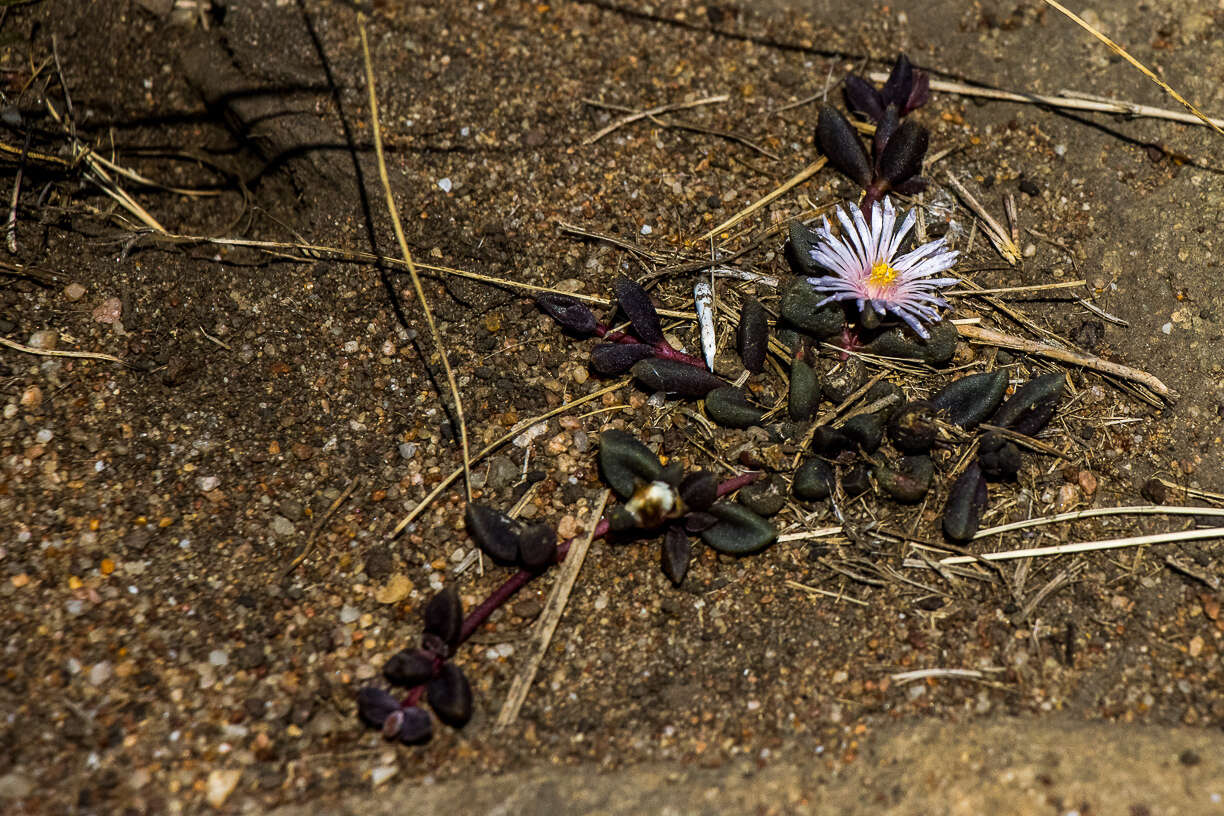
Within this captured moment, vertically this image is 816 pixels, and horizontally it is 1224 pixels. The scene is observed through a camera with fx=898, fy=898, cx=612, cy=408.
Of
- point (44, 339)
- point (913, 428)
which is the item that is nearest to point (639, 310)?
point (913, 428)

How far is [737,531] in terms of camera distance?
2188 mm

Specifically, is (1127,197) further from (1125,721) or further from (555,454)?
(555,454)

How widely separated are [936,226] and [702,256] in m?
0.72

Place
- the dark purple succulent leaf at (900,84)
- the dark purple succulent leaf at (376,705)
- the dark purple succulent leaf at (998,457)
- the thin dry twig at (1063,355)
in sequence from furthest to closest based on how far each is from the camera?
the dark purple succulent leaf at (900,84)
the thin dry twig at (1063,355)
the dark purple succulent leaf at (998,457)
the dark purple succulent leaf at (376,705)

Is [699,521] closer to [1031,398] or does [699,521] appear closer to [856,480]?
[856,480]

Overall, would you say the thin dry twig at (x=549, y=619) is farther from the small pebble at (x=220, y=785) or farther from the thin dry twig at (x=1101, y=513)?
the thin dry twig at (x=1101, y=513)

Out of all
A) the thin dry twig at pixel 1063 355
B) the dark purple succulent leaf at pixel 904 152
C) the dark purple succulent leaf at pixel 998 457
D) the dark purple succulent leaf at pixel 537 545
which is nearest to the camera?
the dark purple succulent leaf at pixel 537 545

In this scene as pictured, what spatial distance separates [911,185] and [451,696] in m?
1.90

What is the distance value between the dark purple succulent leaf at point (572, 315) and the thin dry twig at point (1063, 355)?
1.02 m

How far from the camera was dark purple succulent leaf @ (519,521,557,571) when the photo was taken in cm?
211

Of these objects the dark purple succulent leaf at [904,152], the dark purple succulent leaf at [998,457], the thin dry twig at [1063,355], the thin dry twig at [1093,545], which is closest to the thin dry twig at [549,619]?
the thin dry twig at [1093,545]

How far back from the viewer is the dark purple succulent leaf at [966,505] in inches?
86.2

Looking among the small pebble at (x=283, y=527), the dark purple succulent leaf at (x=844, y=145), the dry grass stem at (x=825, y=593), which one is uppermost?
the dark purple succulent leaf at (x=844, y=145)

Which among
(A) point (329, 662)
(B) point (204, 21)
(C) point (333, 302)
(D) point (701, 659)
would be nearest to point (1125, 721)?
(D) point (701, 659)
